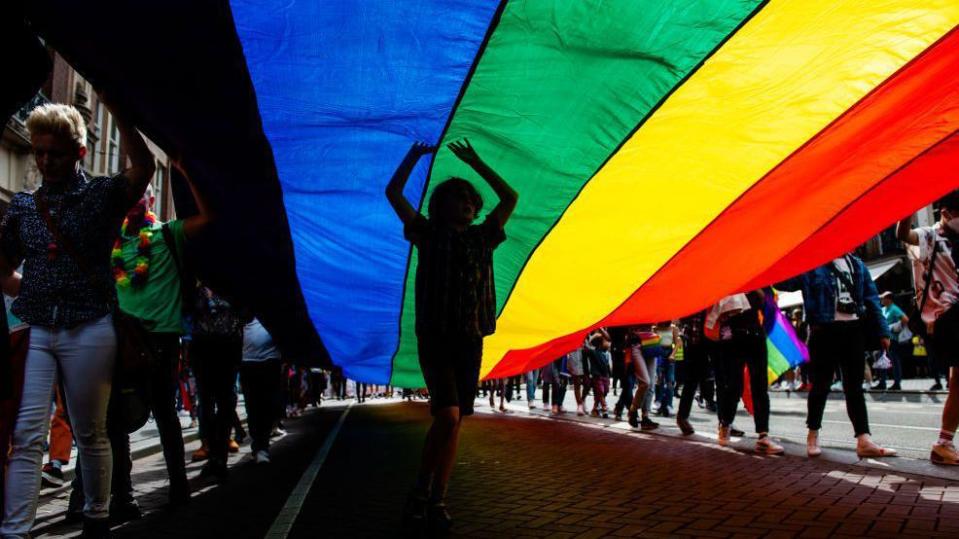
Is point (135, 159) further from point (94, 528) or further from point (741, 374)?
point (741, 374)

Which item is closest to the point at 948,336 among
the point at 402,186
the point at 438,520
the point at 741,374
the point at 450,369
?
the point at 741,374

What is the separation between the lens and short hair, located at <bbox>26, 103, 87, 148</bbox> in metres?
2.79

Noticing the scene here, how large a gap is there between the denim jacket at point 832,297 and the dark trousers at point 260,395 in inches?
193

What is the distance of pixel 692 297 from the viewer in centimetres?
520

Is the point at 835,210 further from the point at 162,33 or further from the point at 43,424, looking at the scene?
the point at 43,424

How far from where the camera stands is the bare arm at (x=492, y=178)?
3277mm

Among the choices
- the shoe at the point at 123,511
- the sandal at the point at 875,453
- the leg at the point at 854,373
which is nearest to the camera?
the shoe at the point at 123,511

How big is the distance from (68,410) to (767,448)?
524cm

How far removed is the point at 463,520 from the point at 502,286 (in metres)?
2.15

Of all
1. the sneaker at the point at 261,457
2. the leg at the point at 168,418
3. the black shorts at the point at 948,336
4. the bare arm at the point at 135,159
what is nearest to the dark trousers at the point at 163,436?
the leg at the point at 168,418

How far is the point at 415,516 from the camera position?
10.4 ft

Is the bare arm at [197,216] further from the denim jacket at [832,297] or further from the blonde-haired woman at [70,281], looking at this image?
the denim jacket at [832,297]

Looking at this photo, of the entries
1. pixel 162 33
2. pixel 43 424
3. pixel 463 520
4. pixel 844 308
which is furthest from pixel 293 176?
pixel 844 308

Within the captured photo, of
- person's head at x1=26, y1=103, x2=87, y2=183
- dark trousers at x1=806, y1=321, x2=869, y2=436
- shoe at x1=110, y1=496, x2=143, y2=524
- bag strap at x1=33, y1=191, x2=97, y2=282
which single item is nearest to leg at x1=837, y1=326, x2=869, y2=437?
dark trousers at x1=806, y1=321, x2=869, y2=436
